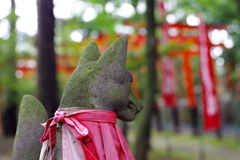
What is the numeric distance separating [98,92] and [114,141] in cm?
39

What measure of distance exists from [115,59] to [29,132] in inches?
40.1

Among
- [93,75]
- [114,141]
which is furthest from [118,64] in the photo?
[114,141]

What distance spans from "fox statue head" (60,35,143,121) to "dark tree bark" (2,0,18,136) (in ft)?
24.3

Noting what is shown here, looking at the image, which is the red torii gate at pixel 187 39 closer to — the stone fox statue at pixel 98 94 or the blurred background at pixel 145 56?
the blurred background at pixel 145 56

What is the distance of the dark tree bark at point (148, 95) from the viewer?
7.21 m

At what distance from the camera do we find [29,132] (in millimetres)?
2658

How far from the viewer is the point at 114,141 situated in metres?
2.33

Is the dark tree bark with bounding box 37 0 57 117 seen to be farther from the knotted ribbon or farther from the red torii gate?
the red torii gate

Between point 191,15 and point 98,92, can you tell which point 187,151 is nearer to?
point 191,15

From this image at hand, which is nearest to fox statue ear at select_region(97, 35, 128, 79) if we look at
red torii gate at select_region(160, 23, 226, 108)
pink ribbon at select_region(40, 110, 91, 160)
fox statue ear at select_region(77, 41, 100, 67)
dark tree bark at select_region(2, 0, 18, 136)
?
fox statue ear at select_region(77, 41, 100, 67)

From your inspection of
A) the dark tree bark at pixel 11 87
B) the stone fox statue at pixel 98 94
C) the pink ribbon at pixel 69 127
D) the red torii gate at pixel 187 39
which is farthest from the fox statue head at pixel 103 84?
the red torii gate at pixel 187 39

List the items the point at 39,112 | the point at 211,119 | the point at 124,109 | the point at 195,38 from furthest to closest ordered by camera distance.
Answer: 1. the point at 195,38
2. the point at 211,119
3. the point at 39,112
4. the point at 124,109

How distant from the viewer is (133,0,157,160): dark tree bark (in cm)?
721

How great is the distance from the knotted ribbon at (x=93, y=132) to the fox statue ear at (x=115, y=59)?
1.05ft
